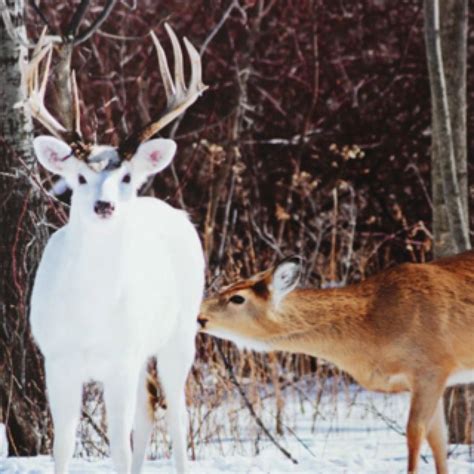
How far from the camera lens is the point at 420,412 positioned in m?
7.25

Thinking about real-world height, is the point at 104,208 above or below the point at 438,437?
above

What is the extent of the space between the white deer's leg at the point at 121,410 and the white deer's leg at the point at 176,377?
2.26ft

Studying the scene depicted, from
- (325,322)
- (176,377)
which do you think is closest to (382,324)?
(325,322)

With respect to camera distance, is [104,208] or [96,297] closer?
[104,208]

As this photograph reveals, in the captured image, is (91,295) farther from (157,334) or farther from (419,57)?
(419,57)

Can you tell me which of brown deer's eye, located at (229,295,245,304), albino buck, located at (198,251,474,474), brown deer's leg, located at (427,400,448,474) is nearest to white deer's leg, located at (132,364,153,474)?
albino buck, located at (198,251,474,474)

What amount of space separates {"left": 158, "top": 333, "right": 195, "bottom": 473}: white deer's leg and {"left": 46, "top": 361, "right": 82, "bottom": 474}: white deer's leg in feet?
2.45

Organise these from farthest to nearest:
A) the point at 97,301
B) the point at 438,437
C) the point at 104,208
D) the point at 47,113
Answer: the point at 438,437
the point at 47,113
the point at 97,301
the point at 104,208

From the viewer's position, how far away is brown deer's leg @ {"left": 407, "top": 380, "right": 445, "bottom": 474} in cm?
718

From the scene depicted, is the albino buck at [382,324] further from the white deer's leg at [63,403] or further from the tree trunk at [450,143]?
the white deer's leg at [63,403]

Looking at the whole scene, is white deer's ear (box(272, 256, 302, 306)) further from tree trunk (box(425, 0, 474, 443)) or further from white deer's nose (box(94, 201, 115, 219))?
white deer's nose (box(94, 201, 115, 219))

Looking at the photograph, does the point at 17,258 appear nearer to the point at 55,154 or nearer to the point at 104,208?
the point at 55,154

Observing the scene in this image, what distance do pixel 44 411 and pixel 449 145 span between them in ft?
9.79

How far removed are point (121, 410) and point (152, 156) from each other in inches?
42.5
